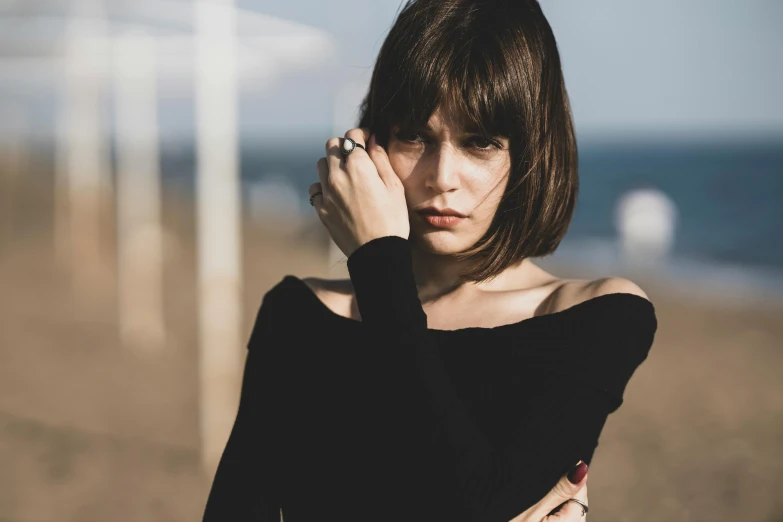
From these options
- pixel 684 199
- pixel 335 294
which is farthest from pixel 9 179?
pixel 335 294

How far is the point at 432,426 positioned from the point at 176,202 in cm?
3970

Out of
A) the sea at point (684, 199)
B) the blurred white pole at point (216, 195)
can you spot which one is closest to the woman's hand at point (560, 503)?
the blurred white pole at point (216, 195)

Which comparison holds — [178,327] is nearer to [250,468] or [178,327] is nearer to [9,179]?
[250,468]

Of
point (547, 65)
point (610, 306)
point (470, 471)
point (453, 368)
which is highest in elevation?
point (547, 65)

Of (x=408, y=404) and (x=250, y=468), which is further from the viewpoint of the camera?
(x=250, y=468)

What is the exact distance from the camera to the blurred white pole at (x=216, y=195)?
6.02 meters

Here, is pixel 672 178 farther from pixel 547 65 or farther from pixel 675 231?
pixel 547 65

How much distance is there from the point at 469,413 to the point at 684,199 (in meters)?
43.1

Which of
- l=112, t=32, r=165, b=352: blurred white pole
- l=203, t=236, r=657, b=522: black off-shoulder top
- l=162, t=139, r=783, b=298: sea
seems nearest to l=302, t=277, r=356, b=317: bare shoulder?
l=203, t=236, r=657, b=522: black off-shoulder top

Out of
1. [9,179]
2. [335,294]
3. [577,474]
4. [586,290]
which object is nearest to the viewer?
[577,474]

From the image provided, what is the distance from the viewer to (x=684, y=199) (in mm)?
42625

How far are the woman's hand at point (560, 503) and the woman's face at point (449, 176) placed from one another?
55 cm

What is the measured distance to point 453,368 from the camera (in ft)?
6.47

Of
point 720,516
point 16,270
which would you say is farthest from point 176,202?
point 720,516
